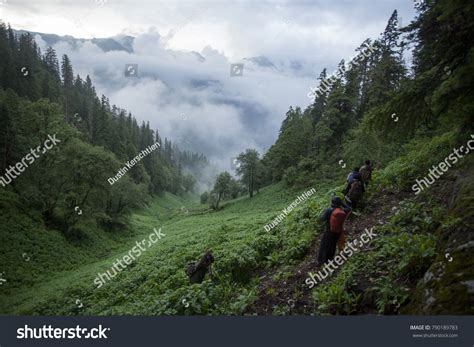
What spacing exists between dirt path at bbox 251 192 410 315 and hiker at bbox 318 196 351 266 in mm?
588

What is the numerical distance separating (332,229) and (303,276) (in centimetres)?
161

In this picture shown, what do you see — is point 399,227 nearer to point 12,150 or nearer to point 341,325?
point 341,325

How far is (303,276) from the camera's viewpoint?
8.77 m

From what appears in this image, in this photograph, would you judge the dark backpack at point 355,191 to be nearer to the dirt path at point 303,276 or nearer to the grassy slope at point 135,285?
the dirt path at point 303,276

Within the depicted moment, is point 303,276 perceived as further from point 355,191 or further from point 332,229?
point 355,191

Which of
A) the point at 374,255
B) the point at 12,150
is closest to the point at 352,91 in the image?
the point at 374,255

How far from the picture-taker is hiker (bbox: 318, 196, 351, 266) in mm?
8508

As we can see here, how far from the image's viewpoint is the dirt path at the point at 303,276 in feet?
24.9

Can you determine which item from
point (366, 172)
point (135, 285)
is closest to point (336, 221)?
point (366, 172)

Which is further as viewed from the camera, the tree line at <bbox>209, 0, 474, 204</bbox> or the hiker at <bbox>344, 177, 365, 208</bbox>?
the hiker at <bbox>344, 177, 365, 208</bbox>

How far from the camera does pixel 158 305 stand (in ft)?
29.3

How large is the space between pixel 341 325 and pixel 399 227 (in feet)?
13.9

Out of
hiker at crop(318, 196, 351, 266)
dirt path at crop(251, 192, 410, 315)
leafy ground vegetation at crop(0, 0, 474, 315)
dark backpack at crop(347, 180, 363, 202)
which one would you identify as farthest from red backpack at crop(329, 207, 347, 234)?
dark backpack at crop(347, 180, 363, 202)

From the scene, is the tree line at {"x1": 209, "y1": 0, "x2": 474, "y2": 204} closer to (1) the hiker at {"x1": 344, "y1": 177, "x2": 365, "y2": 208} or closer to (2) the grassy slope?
(1) the hiker at {"x1": 344, "y1": 177, "x2": 365, "y2": 208}
